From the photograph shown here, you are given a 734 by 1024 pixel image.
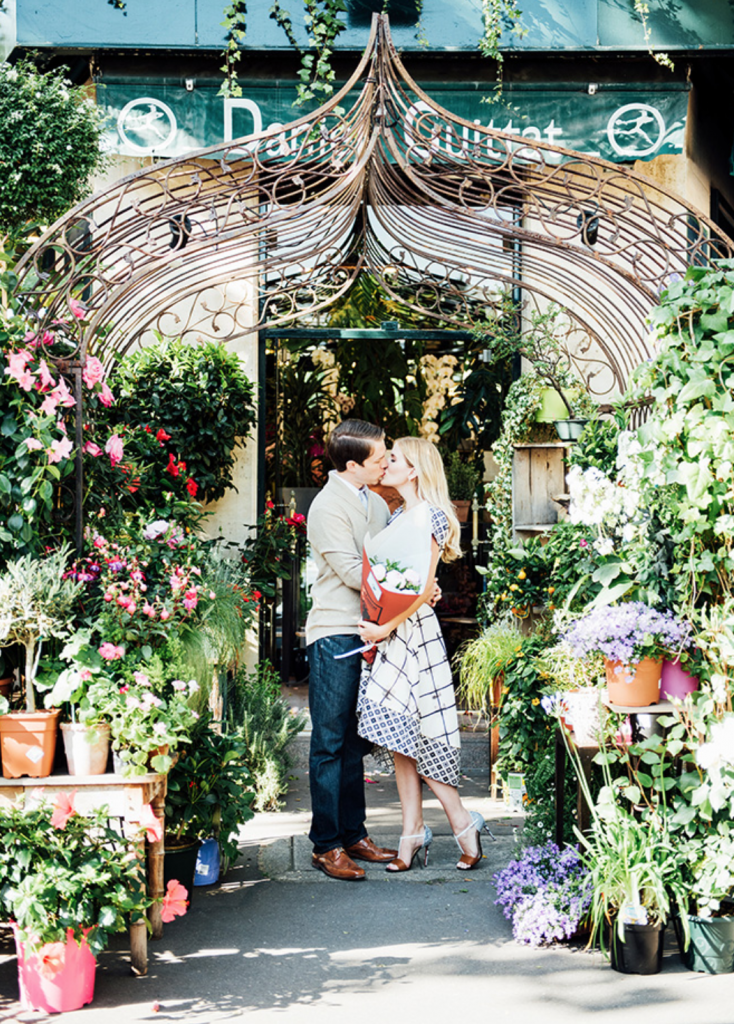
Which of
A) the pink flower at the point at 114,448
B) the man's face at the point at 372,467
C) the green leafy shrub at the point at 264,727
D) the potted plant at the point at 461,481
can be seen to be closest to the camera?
the pink flower at the point at 114,448

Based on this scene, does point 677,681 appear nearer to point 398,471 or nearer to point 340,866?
point 398,471

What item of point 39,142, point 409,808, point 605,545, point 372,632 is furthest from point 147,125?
point 409,808

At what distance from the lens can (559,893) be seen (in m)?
3.61

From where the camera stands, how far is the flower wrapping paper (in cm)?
415

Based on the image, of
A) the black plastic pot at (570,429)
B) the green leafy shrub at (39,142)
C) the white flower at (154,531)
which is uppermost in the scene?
the green leafy shrub at (39,142)

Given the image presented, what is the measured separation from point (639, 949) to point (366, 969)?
93 centimetres

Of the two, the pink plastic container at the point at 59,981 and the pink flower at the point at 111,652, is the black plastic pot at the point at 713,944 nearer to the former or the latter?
the pink plastic container at the point at 59,981

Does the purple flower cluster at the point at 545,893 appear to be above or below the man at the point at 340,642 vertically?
below

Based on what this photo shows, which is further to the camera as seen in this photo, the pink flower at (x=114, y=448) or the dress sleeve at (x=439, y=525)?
the dress sleeve at (x=439, y=525)

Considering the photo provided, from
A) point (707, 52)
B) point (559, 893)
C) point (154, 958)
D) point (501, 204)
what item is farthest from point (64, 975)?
point (707, 52)

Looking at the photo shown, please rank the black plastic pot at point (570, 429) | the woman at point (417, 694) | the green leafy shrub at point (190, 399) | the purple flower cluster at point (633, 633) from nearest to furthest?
the purple flower cluster at point (633, 633), the woman at point (417, 694), the black plastic pot at point (570, 429), the green leafy shrub at point (190, 399)

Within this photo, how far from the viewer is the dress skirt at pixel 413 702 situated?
426 centimetres

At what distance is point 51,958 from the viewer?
3.04m

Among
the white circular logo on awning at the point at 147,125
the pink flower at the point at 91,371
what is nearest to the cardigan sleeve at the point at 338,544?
the pink flower at the point at 91,371
